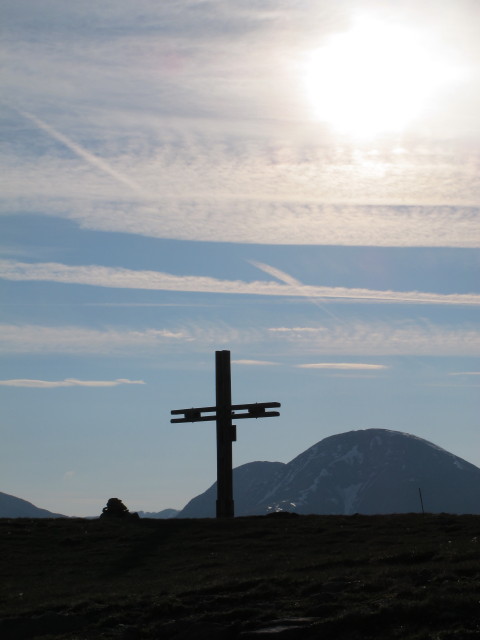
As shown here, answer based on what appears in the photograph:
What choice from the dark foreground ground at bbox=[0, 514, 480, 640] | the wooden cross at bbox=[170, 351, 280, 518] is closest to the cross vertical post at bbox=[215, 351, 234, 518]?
the wooden cross at bbox=[170, 351, 280, 518]

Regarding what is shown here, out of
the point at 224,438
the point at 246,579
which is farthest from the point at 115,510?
the point at 246,579

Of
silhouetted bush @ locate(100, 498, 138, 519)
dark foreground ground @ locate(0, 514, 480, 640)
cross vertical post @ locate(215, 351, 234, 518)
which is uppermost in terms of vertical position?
cross vertical post @ locate(215, 351, 234, 518)

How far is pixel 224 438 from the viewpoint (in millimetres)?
39000

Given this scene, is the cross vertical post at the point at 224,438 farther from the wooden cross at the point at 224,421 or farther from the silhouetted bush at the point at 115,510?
the silhouetted bush at the point at 115,510

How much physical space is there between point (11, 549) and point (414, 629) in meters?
18.3

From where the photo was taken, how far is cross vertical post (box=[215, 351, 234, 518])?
38844 millimetres

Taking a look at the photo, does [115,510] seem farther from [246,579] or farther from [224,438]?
[246,579]

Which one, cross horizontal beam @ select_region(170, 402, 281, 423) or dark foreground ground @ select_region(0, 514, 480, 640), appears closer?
dark foreground ground @ select_region(0, 514, 480, 640)

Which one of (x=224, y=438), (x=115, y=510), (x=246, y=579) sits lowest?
(x=246, y=579)

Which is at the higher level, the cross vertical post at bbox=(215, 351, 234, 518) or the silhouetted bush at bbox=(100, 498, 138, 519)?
the cross vertical post at bbox=(215, 351, 234, 518)

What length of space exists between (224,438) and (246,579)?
16401mm

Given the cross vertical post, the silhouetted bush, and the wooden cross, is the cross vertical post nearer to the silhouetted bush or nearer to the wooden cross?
the wooden cross

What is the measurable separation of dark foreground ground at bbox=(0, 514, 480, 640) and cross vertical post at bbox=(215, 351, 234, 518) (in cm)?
361

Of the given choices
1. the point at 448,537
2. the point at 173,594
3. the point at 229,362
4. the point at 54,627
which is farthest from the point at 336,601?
the point at 229,362
